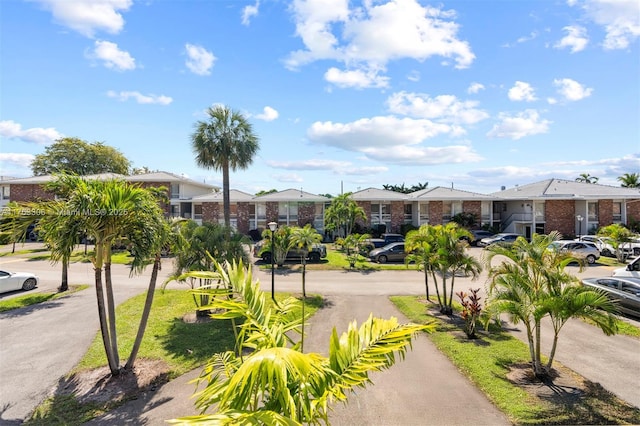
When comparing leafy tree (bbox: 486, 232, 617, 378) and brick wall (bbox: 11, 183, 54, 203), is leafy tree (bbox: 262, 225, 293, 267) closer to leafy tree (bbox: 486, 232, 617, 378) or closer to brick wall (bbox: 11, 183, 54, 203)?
leafy tree (bbox: 486, 232, 617, 378)

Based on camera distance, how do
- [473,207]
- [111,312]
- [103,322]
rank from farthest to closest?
1. [473,207]
2. [111,312]
3. [103,322]

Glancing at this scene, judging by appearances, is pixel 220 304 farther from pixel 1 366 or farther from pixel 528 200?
pixel 528 200

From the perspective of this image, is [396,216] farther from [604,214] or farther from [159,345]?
[159,345]

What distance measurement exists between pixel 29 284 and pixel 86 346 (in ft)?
33.6

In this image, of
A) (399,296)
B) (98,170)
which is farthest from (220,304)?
(98,170)

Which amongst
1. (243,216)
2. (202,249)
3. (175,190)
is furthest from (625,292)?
(175,190)

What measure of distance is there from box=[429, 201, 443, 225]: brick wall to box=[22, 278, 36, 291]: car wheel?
109 feet

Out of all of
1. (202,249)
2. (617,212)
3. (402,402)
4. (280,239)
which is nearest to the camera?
(402,402)

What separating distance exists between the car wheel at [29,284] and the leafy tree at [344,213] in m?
22.7

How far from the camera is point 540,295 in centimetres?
727

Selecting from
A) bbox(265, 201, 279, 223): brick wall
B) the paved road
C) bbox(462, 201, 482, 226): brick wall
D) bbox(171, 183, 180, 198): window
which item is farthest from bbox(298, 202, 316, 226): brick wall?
the paved road

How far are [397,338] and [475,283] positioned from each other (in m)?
17.2

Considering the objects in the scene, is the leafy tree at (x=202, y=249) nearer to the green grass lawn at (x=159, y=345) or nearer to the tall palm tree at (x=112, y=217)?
the green grass lawn at (x=159, y=345)

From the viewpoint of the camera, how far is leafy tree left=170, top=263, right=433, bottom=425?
82.8 inches
